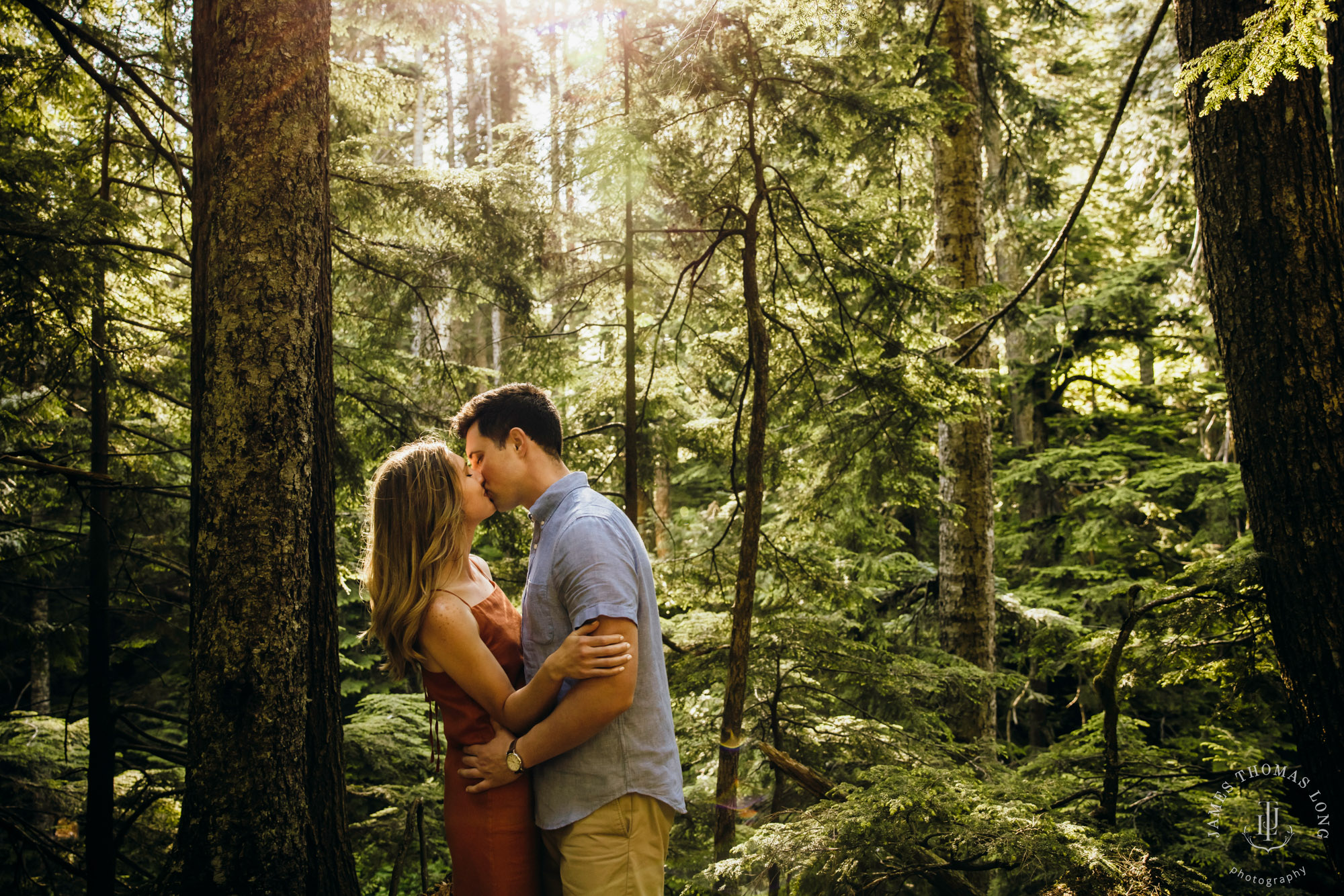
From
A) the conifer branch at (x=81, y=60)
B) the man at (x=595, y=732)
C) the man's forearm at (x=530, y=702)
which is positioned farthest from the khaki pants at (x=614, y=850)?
the conifer branch at (x=81, y=60)

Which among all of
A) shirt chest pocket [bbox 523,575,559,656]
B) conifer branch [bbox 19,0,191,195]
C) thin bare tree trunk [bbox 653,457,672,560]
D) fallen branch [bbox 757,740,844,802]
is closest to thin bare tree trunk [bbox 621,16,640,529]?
thin bare tree trunk [bbox 653,457,672,560]

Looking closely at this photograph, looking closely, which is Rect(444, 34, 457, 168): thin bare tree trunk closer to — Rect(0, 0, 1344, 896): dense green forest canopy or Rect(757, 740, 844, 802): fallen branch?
Rect(0, 0, 1344, 896): dense green forest canopy

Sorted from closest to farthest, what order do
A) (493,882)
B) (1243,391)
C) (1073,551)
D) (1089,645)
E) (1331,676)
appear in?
(493,882)
(1331,676)
(1243,391)
(1089,645)
(1073,551)

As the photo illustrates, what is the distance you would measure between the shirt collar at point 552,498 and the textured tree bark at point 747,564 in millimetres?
1692

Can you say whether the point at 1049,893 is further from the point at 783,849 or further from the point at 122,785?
the point at 122,785

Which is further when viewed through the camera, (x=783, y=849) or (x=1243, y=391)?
(x=1243, y=391)

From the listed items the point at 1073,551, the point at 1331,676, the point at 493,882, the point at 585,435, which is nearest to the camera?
the point at 493,882

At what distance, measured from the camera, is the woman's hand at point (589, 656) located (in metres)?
1.89

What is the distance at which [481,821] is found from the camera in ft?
6.94

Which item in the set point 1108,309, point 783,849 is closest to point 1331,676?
point 783,849

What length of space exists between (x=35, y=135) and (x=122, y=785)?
5.81m

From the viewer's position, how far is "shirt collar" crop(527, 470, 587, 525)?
2275 mm

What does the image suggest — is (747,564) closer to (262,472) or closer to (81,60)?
(262,472)

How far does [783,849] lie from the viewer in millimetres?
2771
